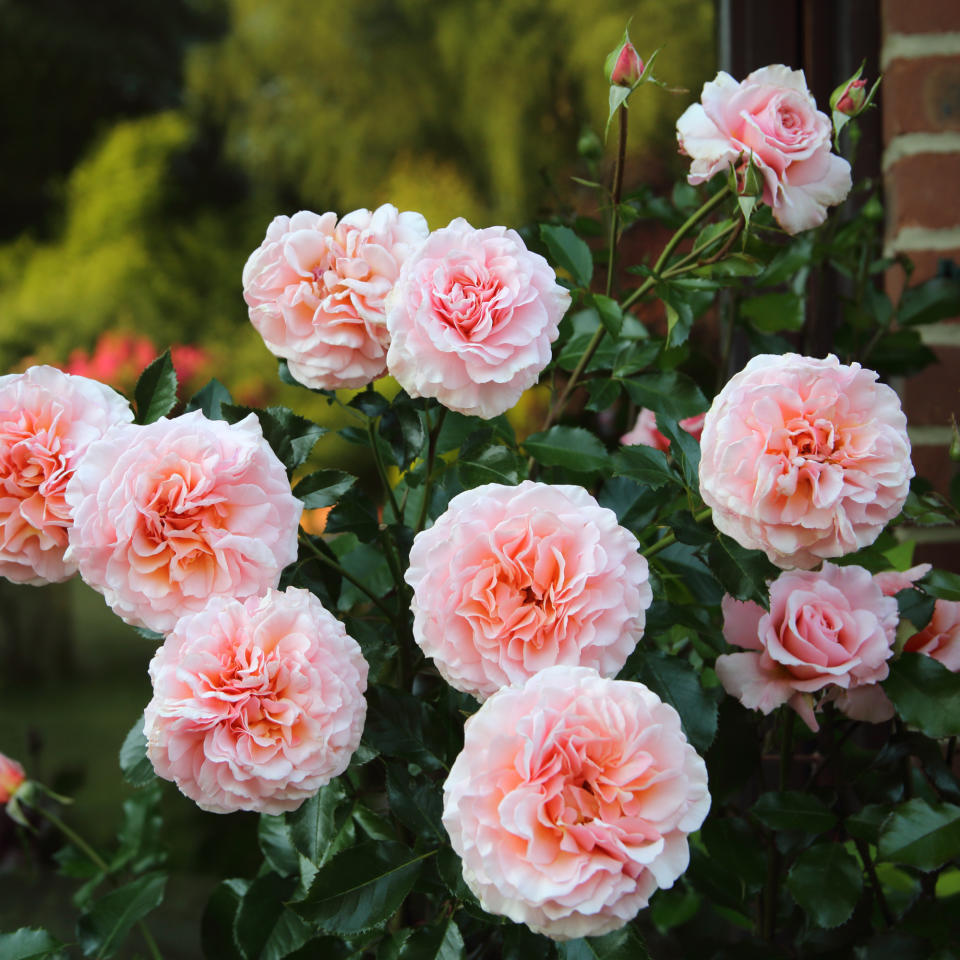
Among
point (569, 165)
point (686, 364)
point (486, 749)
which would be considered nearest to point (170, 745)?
point (486, 749)

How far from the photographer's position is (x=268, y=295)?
0.60 meters

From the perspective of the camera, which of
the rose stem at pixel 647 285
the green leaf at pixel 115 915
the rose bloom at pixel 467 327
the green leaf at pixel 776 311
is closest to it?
the rose bloom at pixel 467 327

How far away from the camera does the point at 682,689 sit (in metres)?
0.61

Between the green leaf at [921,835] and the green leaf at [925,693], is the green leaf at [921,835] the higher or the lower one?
the lower one

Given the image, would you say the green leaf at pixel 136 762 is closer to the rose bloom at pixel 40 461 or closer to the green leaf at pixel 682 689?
the rose bloom at pixel 40 461

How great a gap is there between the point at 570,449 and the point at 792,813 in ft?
1.03

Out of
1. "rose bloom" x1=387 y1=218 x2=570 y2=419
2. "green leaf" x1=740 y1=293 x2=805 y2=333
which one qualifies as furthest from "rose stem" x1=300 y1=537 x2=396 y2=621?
"green leaf" x1=740 y1=293 x2=805 y2=333

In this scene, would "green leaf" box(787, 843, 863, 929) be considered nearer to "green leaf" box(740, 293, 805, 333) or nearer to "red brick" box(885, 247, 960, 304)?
"green leaf" box(740, 293, 805, 333)

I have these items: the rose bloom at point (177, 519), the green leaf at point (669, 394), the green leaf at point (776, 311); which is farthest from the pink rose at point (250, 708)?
the green leaf at point (776, 311)

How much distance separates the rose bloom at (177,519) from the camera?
0.50m

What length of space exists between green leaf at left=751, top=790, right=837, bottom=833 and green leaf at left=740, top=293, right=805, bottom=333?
0.52 meters

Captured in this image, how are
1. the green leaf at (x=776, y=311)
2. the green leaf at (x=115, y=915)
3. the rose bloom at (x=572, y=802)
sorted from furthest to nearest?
the green leaf at (x=776, y=311) < the green leaf at (x=115, y=915) < the rose bloom at (x=572, y=802)

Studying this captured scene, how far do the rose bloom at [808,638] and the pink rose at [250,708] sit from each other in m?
0.28

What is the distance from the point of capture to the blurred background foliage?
135 centimetres
